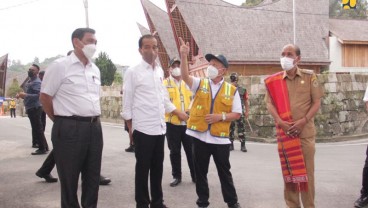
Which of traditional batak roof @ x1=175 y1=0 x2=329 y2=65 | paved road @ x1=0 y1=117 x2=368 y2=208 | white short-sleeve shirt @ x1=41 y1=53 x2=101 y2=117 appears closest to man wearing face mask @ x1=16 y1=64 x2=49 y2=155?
paved road @ x1=0 y1=117 x2=368 y2=208

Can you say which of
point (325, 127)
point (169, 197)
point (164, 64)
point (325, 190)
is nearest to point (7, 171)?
point (169, 197)

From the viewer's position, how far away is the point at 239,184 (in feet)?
19.4

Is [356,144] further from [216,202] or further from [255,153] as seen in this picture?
[216,202]

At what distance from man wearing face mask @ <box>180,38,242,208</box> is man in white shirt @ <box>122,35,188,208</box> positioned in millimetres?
465

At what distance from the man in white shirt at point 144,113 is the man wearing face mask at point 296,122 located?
4.36 feet

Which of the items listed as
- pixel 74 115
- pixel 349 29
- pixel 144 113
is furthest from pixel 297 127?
pixel 349 29

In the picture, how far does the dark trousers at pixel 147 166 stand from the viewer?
4.22 m

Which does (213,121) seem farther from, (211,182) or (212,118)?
(211,182)

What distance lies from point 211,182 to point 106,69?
3789cm

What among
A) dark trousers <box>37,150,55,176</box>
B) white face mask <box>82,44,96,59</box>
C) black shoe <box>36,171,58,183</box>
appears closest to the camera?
white face mask <box>82,44,96,59</box>

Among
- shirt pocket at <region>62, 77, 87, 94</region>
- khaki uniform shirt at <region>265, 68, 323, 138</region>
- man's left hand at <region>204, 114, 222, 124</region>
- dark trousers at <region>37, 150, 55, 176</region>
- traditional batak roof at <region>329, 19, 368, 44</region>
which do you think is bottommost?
dark trousers at <region>37, 150, 55, 176</region>

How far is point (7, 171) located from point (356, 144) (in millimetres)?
8969

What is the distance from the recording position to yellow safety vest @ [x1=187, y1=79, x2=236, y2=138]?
14.8 feet

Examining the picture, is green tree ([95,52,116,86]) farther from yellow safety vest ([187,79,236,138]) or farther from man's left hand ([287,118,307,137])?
man's left hand ([287,118,307,137])
